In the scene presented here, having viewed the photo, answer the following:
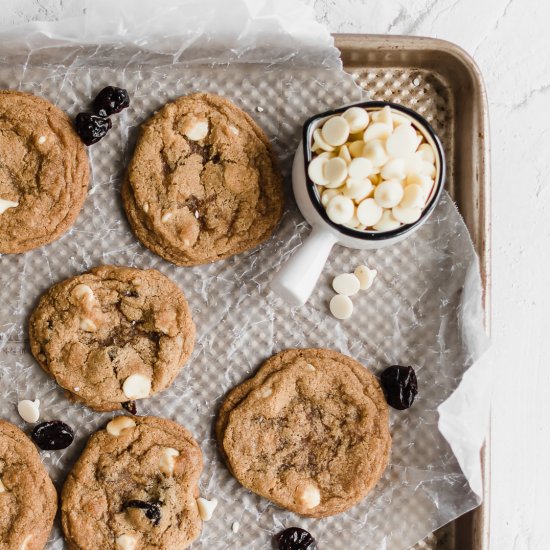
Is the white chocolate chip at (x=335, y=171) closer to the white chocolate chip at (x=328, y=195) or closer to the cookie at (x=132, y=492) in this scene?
the white chocolate chip at (x=328, y=195)

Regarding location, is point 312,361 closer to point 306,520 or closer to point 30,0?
point 306,520

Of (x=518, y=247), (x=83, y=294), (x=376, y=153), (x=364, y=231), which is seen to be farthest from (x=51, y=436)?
(x=518, y=247)

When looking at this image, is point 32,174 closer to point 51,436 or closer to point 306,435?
point 51,436

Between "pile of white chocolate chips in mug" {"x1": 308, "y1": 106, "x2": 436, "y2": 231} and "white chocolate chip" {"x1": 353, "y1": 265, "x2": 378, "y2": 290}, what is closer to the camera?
"pile of white chocolate chips in mug" {"x1": 308, "y1": 106, "x2": 436, "y2": 231}

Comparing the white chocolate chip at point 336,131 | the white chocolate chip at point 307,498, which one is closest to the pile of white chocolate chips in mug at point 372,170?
the white chocolate chip at point 336,131

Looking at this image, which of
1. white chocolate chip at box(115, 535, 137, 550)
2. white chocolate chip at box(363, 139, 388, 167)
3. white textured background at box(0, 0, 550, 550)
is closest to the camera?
white chocolate chip at box(363, 139, 388, 167)

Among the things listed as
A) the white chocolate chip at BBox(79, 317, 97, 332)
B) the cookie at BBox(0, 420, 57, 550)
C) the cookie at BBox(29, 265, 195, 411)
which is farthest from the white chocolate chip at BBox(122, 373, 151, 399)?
the cookie at BBox(0, 420, 57, 550)

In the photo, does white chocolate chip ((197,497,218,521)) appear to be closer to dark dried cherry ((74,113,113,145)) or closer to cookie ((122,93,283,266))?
Result: cookie ((122,93,283,266))
